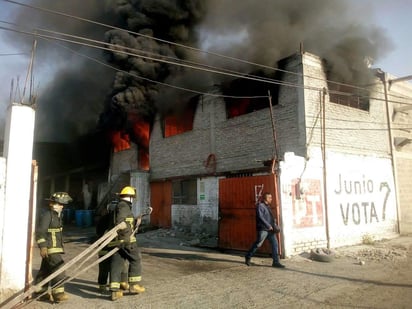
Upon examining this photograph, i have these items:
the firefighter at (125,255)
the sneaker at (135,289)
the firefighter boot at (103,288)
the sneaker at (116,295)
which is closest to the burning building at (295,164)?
the sneaker at (135,289)

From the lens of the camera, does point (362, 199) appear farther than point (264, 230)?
Yes

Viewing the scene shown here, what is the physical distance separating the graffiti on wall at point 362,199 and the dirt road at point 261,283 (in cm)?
166

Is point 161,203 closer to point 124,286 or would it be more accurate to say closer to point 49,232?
point 124,286

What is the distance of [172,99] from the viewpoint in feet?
47.3

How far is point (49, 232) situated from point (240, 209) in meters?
4.94

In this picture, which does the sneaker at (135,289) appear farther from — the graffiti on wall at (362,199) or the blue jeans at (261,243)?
the graffiti on wall at (362,199)

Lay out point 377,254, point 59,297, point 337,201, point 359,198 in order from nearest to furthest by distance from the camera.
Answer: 1. point 59,297
2. point 377,254
3. point 337,201
4. point 359,198

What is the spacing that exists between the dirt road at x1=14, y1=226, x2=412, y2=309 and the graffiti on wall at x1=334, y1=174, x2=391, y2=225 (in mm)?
1657

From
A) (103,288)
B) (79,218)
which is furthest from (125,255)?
(79,218)

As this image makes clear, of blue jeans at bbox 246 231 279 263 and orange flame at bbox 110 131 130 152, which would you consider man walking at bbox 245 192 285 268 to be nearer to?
blue jeans at bbox 246 231 279 263

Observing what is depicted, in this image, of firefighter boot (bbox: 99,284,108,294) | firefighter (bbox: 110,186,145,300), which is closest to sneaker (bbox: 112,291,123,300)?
firefighter (bbox: 110,186,145,300)

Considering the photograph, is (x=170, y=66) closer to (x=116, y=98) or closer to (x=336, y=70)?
(x=116, y=98)

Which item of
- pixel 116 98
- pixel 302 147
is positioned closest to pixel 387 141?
pixel 302 147

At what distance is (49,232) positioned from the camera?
500 centimetres
